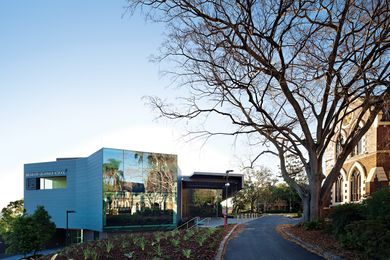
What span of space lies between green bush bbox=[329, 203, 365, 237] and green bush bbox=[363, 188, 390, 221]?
687 mm

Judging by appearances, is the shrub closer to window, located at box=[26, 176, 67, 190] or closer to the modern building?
the modern building

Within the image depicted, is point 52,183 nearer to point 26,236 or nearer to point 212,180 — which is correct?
point 26,236

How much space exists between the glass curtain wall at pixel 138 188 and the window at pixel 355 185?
18988 mm

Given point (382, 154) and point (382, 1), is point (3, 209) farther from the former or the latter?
point (382, 1)

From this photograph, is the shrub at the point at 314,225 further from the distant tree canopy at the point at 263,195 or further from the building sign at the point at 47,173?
the distant tree canopy at the point at 263,195

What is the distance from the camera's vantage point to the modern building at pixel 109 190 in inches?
1539

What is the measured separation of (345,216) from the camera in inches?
520

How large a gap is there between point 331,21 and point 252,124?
583 centimetres

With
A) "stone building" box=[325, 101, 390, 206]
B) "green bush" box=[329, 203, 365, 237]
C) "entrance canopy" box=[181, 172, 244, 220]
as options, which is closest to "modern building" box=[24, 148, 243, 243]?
"entrance canopy" box=[181, 172, 244, 220]

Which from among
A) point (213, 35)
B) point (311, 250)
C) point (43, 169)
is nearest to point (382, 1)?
point (213, 35)

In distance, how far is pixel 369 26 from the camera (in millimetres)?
14391

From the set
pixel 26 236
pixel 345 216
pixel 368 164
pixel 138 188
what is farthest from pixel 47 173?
pixel 345 216

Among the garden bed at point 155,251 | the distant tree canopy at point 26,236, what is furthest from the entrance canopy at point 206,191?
the garden bed at point 155,251

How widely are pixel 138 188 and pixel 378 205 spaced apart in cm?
3180
